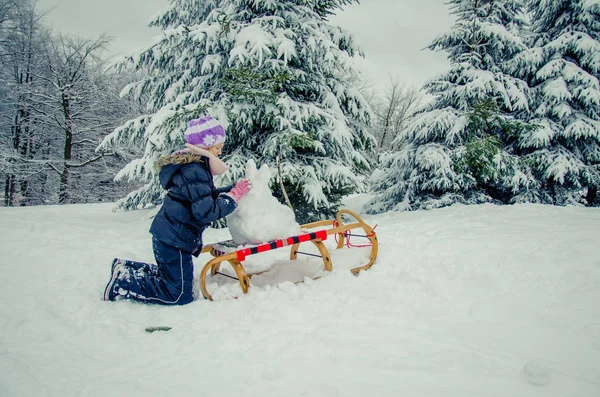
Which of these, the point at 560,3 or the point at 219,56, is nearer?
the point at 219,56

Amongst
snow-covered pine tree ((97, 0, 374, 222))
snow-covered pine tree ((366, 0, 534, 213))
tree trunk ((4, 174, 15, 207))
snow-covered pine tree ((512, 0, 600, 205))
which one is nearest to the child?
snow-covered pine tree ((97, 0, 374, 222))

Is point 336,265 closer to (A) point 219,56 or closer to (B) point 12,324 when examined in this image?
(B) point 12,324

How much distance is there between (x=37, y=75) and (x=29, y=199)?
6669 millimetres

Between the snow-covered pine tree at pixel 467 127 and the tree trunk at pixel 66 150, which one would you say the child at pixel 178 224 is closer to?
the snow-covered pine tree at pixel 467 127

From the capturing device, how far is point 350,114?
7.55 m

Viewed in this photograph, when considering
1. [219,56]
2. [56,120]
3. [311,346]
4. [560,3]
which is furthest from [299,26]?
[56,120]

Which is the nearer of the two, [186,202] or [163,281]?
[163,281]

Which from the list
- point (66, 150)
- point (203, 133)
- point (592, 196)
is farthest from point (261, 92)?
point (66, 150)

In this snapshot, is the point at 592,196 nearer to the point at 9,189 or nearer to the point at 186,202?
the point at 186,202

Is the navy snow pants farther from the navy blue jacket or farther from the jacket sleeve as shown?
the jacket sleeve

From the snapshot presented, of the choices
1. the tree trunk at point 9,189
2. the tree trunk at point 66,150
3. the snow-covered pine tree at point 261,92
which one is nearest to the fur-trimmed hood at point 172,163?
the snow-covered pine tree at point 261,92

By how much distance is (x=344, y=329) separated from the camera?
2174 mm

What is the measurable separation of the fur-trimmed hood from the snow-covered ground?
1088 mm

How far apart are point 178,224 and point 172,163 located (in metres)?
0.53
